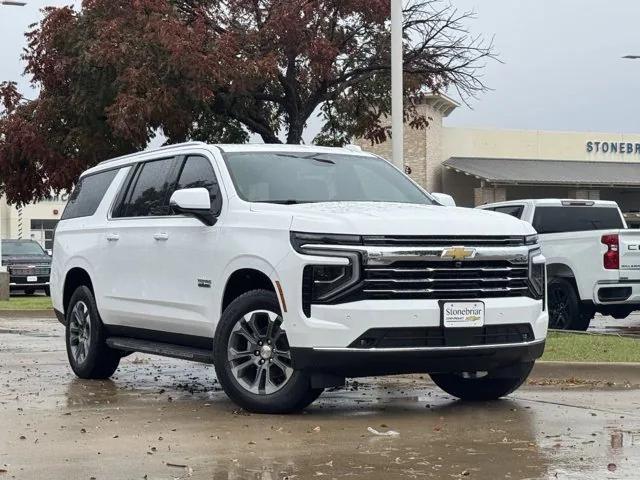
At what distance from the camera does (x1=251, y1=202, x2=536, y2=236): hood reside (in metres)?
8.57

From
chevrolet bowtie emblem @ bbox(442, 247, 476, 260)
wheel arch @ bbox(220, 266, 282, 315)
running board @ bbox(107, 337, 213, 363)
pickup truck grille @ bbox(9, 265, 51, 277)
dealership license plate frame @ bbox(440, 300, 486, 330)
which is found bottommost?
pickup truck grille @ bbox(9, 265, 51, 277)

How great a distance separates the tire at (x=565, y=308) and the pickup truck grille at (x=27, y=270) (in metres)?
19.8

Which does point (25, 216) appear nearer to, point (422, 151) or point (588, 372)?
point (422, 151)

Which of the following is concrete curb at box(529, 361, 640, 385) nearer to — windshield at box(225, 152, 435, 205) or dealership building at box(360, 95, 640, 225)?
windshield at box(225, 152, 435, 205)

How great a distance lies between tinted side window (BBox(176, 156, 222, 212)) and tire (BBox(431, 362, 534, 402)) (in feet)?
7.67

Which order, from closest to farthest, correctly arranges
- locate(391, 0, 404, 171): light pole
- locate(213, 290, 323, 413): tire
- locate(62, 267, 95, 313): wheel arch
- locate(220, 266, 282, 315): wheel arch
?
locate(213, 290, 323, 413): tire < locate(220, 266, 282, 315): wheel arch < locate(62, 267, 95, 313): wheel arch < locate(391, 0, 404, 171): light pole

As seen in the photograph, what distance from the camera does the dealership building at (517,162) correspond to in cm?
4262

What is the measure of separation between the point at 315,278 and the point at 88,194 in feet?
14.8

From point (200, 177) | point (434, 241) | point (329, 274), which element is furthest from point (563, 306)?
point (329, 274)

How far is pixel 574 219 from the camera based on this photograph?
18.4m

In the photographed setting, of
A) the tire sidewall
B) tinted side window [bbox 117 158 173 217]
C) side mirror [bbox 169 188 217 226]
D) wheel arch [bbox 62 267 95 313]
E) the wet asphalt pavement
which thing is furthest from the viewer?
wheel arch [bbox 62 267 95 313]

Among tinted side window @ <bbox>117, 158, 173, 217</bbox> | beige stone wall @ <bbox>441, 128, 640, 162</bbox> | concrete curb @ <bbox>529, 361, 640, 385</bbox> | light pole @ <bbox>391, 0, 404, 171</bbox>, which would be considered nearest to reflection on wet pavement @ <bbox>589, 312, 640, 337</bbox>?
light pole @ <bbox>391, 0, 404, 171</bbox>

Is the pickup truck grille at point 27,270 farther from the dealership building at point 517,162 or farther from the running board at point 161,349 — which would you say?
the running board at point 161,349

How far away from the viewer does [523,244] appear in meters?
9.23
